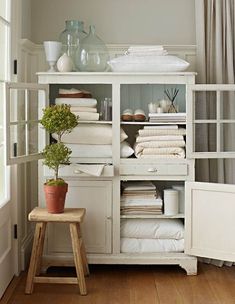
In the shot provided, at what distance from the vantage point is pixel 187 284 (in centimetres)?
413

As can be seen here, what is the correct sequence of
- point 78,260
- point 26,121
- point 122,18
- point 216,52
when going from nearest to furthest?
point 78,260
point 26,121
point 216,52
point 122,18

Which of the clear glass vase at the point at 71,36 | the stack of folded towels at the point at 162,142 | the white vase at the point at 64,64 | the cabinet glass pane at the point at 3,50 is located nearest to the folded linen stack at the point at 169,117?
the stack of folded towels at the point at 162,142

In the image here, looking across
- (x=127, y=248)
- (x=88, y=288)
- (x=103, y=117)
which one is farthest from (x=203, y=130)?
(x=88, y=288)

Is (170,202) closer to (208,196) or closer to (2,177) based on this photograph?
(208,196)

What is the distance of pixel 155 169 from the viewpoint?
430 cm

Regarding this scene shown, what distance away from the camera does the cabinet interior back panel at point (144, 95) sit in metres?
4.35

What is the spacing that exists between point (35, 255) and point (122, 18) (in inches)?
84.6

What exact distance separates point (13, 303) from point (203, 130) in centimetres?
186

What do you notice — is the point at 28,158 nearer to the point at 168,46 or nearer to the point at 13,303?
the point at 13,303

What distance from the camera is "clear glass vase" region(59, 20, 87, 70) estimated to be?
4527 mm

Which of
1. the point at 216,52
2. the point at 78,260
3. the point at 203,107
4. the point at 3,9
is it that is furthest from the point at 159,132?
the point at 3,9

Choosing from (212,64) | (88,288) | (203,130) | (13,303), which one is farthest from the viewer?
(212,64)

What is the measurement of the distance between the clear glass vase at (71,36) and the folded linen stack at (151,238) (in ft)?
4.78

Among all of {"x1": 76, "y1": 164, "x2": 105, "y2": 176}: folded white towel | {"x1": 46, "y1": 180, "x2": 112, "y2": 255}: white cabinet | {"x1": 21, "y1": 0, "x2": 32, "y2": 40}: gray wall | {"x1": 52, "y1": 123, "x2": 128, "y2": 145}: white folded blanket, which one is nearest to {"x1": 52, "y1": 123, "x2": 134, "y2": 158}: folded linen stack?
{"x1": 52, "y1": 123, "x2": 128, "y2": 145}: white folded blanket
